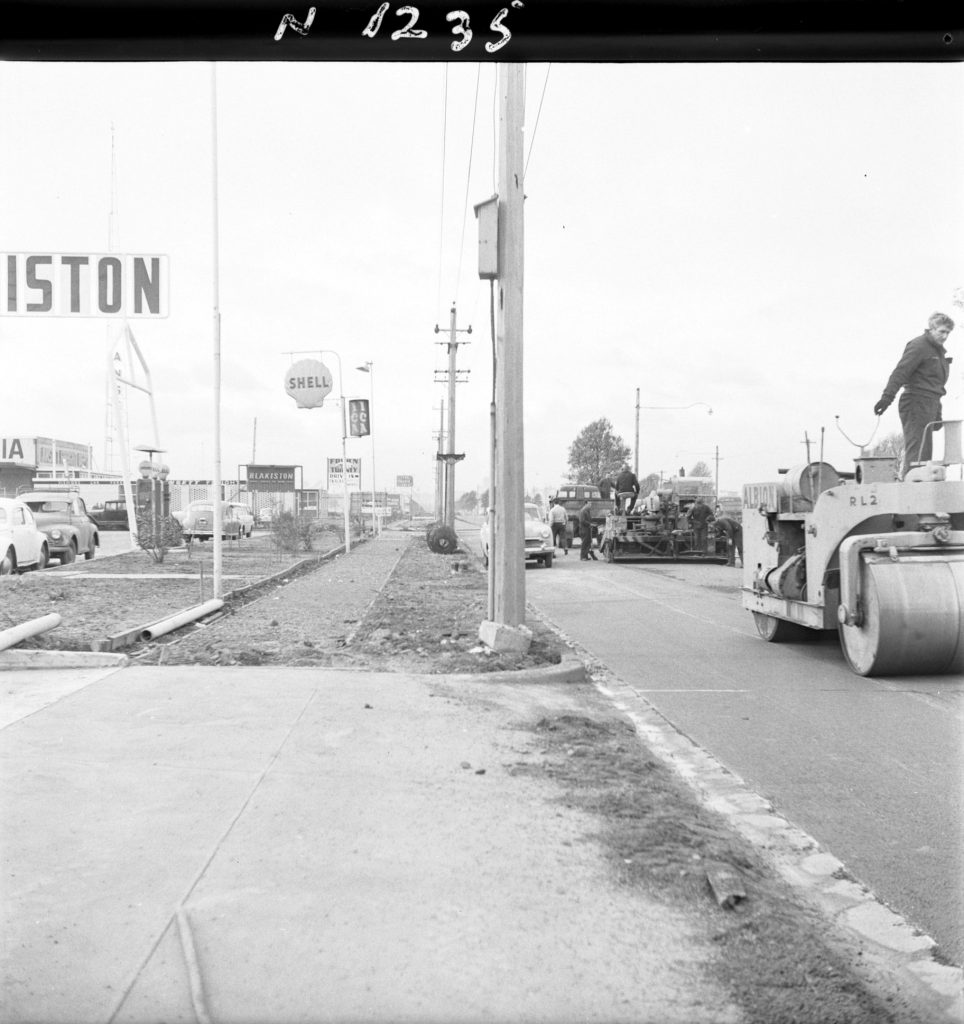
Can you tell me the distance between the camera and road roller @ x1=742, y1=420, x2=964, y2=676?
768cm

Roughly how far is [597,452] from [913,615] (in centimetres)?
6959

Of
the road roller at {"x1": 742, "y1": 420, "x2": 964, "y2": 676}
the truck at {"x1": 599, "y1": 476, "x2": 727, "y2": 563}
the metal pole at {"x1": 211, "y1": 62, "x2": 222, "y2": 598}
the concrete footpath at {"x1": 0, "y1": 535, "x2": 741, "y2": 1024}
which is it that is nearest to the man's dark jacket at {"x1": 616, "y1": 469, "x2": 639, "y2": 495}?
the truck at {"x1": 599, "y1": 476, "x2": 727, "y2": 563}

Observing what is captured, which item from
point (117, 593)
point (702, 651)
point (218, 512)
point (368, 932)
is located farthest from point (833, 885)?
point (117, 593)

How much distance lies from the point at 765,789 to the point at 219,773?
108 inches

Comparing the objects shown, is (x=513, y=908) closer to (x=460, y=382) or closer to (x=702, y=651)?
(x=702, y=651)

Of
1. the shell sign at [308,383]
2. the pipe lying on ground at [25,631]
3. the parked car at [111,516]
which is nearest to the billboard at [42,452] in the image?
the parked car at [111,516]

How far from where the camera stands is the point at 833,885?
390cm

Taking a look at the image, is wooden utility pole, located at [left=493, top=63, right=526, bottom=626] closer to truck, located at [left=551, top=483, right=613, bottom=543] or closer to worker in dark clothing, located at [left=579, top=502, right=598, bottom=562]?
worker in dark clothing, located at [left=579, top=502, right=598, bottom=562]

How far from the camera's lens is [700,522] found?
2561cm

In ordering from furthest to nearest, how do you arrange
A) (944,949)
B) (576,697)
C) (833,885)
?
(576,697)
(833,885)
(944,949)

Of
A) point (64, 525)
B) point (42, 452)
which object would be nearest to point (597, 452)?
point (42, 452)

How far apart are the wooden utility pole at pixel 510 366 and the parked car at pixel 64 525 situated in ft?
Result: 49.8

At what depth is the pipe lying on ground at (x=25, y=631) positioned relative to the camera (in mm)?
7707

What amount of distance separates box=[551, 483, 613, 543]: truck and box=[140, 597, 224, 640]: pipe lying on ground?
2244 cm
